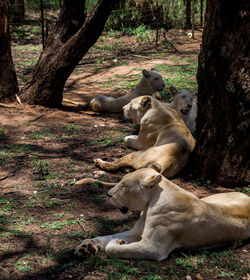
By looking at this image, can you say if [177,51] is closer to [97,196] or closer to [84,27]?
[84,27]

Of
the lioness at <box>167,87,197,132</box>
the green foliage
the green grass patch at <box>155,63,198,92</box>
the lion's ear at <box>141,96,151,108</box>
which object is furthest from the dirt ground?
the green foliage

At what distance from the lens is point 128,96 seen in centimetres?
886

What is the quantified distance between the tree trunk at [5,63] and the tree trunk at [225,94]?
434 centimetres

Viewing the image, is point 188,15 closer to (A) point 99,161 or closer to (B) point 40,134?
(B) point 40,134

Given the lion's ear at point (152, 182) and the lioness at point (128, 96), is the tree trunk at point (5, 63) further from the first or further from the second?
the lion's ear at point (152, 182)

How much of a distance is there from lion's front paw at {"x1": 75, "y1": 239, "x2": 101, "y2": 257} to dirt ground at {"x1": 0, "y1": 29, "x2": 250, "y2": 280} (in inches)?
2.6

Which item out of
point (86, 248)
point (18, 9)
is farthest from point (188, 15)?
point (86, 248)

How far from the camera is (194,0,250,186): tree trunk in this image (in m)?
4.61

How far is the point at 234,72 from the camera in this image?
15.4 ft

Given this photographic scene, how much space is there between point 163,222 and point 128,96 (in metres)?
5.47

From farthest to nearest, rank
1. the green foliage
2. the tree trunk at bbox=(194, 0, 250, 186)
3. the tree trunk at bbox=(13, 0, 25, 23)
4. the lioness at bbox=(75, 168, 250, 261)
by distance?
the tree trunk at bbox=(13, 0, 25, 23) < the green foliage < the tree trunk at bbox=(194, 0, 250, 186) < the lioness at bbox=(75, 168, 250, 261)

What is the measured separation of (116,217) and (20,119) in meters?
3.74

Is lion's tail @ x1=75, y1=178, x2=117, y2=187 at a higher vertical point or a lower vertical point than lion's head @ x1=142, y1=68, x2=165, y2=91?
lower

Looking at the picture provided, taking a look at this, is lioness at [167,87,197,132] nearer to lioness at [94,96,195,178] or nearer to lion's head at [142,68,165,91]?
lioness at [94,96,195,178]
